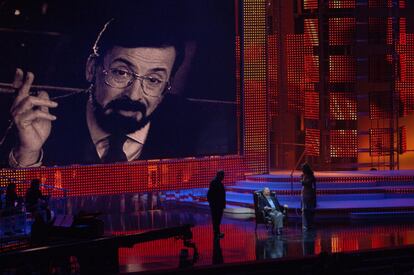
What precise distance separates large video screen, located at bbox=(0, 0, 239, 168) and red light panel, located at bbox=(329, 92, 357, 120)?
8.66 ft

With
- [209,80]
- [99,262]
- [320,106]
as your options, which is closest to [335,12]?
[320,106]

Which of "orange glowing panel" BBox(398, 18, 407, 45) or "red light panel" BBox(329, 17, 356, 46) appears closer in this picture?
"red light panel" BBox(329, 17, 356, 46)

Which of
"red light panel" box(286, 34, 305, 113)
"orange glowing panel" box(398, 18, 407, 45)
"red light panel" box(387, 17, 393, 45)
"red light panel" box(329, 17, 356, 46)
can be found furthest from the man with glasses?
"orange glowing panel" box(398, 18, 407, 45)

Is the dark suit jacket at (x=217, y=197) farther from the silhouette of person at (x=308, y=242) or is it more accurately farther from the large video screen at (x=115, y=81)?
Result: the large video screen at (x=115, y=81)

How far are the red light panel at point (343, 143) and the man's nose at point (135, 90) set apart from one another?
17.7 ft

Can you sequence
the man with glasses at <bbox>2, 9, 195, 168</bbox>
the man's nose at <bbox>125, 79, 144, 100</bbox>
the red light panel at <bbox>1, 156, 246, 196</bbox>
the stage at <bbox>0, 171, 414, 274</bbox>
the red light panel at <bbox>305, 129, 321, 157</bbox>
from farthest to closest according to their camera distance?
the red light panel at <bbox>305, 129, 321, 157</bbox> < the man's nose at <bbox>125, 79, 144, 100</bbox> < the red light panel at <bbox>1, 156, 246, 196</bbox> < the man with glasses at <bbox>2, 9, 195, 168</bbox> < the stage at <bbox>0, 171, 414, 274</bbox>

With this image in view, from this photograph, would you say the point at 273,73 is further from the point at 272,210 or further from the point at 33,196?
the point at 33,196

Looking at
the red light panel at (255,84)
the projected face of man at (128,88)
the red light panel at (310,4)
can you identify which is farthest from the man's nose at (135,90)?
the red light panel at (310,4)

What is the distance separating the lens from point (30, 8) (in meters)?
20.2

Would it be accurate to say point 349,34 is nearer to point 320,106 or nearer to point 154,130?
point 320,106

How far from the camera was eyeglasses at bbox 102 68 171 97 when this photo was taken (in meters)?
21.5

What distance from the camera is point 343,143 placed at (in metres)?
24.4

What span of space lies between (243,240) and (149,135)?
202 inches

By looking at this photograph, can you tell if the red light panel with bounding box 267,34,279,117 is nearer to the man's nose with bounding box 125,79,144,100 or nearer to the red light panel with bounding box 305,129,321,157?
the red light panel with bounding box 305,129,321,157
